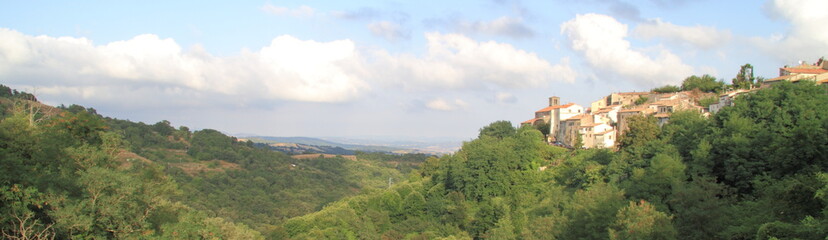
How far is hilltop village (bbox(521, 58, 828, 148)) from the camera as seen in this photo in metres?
52.8

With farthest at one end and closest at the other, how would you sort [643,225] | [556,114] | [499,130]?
1. [556,114]
2. [499,130]
3. [643,225]

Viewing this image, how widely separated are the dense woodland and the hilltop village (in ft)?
13.6

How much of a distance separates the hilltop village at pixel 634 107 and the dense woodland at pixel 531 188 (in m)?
4.14

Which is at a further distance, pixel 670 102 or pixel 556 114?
pixel 556 114

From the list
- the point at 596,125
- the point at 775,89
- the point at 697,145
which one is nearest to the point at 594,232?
the point at 697,145

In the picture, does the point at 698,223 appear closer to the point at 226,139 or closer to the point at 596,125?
the point at 596,125

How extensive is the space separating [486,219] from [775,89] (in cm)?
2422

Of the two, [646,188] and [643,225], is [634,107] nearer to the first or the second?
[646,188]

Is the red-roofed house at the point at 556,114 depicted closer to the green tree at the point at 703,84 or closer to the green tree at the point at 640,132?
the green tree at the point at 703,84

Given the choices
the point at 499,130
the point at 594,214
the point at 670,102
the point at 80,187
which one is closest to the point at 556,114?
the point at 499,130

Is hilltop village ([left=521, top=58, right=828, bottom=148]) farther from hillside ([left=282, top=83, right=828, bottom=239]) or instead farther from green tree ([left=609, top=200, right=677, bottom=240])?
green tree ([left=609, top=200, right=677, bottom=240])

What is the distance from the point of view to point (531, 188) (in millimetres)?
54156

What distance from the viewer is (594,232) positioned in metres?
29.1

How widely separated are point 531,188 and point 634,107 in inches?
647
